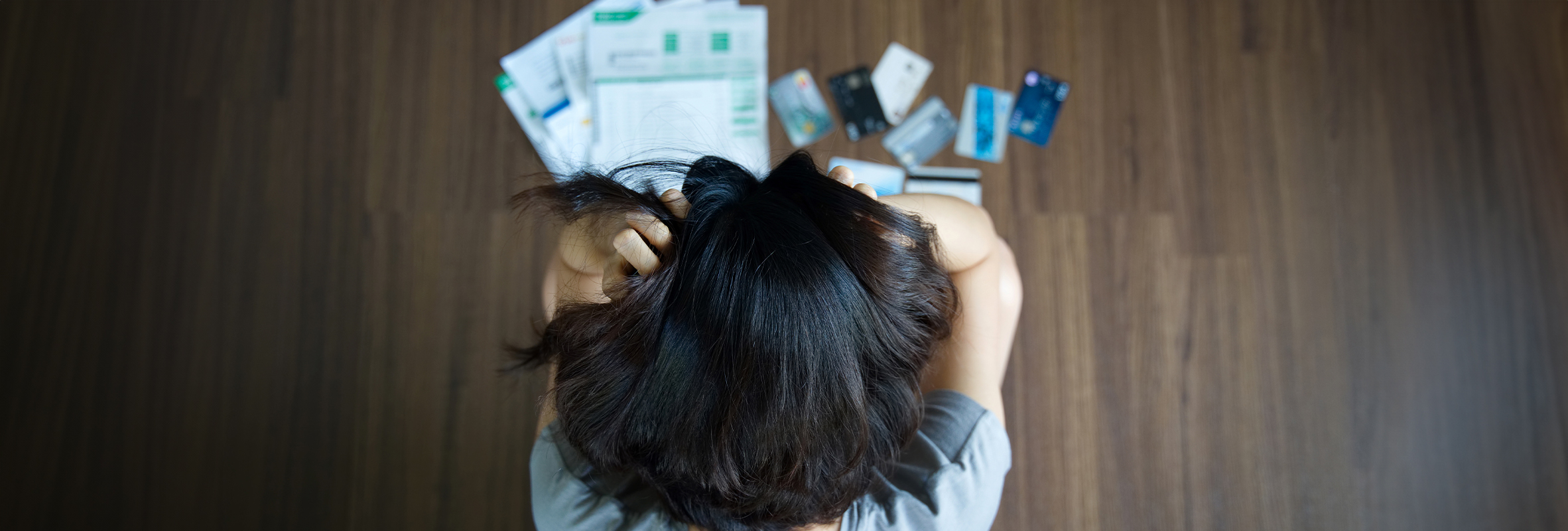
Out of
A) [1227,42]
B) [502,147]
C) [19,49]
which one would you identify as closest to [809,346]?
[502,147]

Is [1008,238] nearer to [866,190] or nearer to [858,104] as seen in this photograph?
[858,104]

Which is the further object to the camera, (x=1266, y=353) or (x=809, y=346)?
(x=1266, y=353)

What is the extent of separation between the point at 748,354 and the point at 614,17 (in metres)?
0.89

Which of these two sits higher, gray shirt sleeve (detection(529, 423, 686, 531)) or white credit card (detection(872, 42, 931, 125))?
white credit card (detection(872, 42, 931, 125))

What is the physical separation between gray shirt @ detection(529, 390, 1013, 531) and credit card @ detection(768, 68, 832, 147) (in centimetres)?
57

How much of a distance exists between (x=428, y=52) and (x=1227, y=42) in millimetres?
1304

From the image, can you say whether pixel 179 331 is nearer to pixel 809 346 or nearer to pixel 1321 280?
pixel 809 346

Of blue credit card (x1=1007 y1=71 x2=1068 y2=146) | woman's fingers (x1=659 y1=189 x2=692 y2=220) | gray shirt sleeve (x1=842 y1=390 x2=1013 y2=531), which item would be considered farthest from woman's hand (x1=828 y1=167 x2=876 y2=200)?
blue credit card (x1=1007 y1=71 x2=1068 y2=146)

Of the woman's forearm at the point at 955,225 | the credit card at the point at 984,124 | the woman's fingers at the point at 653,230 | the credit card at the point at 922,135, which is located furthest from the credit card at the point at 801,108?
the woman's fingers at the point at 653,230

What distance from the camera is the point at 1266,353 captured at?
112 centimetres

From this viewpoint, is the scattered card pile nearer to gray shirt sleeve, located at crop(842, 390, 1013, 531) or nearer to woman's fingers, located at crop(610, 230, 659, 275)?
gray shirt sleeve, located at crop(842, 390, 1013, 531)

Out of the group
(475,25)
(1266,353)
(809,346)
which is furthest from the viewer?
(475,25)

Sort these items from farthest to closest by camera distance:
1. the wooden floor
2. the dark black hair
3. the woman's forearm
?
the wooden floor → the woman's forearm → the dark black hair

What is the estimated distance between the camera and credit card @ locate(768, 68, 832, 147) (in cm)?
117
